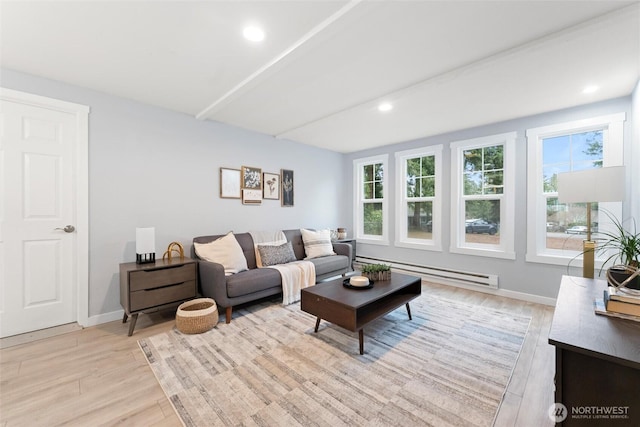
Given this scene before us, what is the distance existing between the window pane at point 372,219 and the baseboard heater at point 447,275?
59 centimetres

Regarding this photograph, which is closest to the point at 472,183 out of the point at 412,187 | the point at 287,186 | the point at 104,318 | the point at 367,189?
the point at 412,187

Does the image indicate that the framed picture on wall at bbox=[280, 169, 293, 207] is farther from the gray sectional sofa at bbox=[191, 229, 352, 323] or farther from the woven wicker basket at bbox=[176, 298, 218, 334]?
the woven wicker basket at bbox=[176, 298, 218, 334]

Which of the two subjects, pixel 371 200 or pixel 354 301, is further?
pixel 371 200

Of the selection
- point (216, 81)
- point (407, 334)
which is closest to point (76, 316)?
point (216, 81)

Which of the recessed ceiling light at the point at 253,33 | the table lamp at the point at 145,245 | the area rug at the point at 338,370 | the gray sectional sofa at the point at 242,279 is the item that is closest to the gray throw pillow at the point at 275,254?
the gray sectional sofa at the point at 242,279

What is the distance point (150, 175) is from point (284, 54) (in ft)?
6.94

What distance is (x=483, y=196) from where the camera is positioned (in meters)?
3.79

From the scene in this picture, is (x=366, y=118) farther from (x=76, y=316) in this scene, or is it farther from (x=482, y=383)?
(x=76, y=316)

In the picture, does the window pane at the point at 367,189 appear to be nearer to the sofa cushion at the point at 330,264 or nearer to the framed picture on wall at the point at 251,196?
the sofa cushion at the point at 330,264

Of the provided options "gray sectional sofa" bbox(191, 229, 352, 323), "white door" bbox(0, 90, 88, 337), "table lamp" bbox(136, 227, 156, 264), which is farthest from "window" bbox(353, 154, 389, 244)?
"white door" bbox(0, 90, 88, 337)

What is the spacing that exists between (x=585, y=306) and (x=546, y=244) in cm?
239

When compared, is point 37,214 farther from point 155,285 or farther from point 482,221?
point 482,221

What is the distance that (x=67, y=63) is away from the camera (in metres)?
2.19

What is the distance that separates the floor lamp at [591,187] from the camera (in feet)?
6.45
